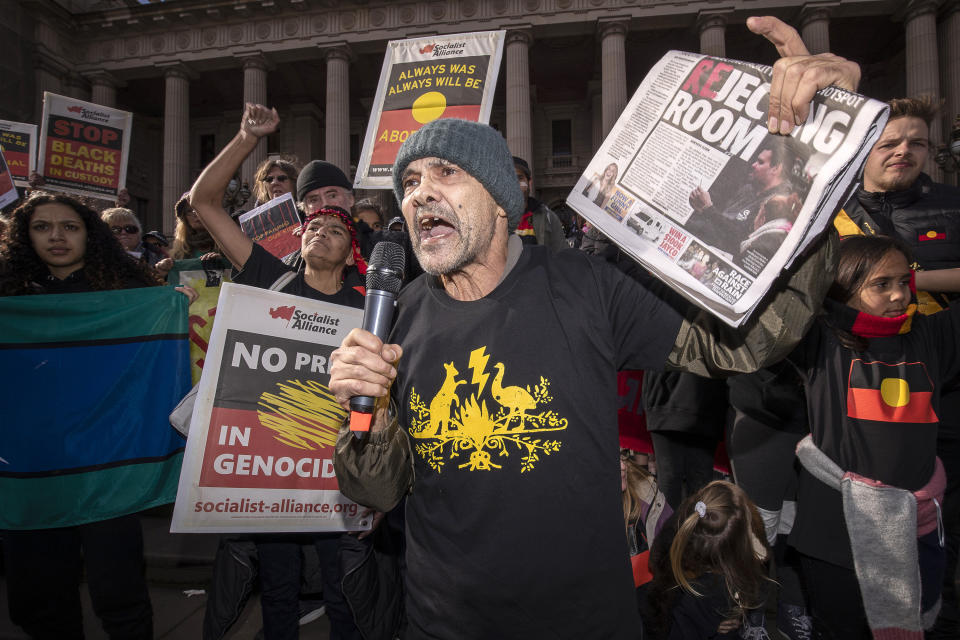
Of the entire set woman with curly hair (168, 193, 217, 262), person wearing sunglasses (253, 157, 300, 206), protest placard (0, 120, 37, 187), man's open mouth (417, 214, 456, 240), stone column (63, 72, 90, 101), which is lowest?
man's open mouth (417, 214, 456, 240)

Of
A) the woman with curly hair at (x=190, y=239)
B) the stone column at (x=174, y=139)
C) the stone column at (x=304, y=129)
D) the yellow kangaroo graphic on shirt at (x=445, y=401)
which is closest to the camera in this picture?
the yellow kangaroo graphic on shirt at (x=445, y=401)

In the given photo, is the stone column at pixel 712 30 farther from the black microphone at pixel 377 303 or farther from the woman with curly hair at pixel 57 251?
the black microphone at pixel 377 303

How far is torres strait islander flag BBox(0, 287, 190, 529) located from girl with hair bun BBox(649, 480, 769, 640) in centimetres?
273

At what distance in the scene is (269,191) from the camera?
4.71m

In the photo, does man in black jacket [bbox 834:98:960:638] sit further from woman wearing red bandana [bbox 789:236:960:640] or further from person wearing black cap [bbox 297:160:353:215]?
person wearing black cap [bbox 297:160:353:215]

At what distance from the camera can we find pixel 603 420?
4.89 ft

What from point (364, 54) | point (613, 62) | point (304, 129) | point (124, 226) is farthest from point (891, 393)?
point (304, 129)

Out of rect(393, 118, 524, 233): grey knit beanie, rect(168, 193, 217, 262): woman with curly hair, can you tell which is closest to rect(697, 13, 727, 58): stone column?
rect(168, 193, 217, 262): woman with curly hair

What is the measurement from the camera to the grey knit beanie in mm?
1608

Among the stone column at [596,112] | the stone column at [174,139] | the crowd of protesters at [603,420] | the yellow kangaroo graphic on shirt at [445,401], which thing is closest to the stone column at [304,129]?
the stone column at [174,139]

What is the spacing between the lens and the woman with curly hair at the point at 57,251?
11.1 ft

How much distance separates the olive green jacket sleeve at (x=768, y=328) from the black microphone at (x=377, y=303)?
0.72m

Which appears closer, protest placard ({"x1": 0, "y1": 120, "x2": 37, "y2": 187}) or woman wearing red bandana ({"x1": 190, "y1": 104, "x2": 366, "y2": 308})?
woman wearing red bandana ({"x1": 190, "y1": 104, "x2": 366, "y2": 308})

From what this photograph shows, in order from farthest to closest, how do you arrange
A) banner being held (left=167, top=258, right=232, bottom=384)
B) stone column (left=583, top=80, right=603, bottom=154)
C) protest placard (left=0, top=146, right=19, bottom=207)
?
stone column (left=583, top=80, right=603, bottom=154)
protest placard (left=0, top=146, right=19, bottom=207)
banner being held (left=167, top=258, right=232, bottom=384)
